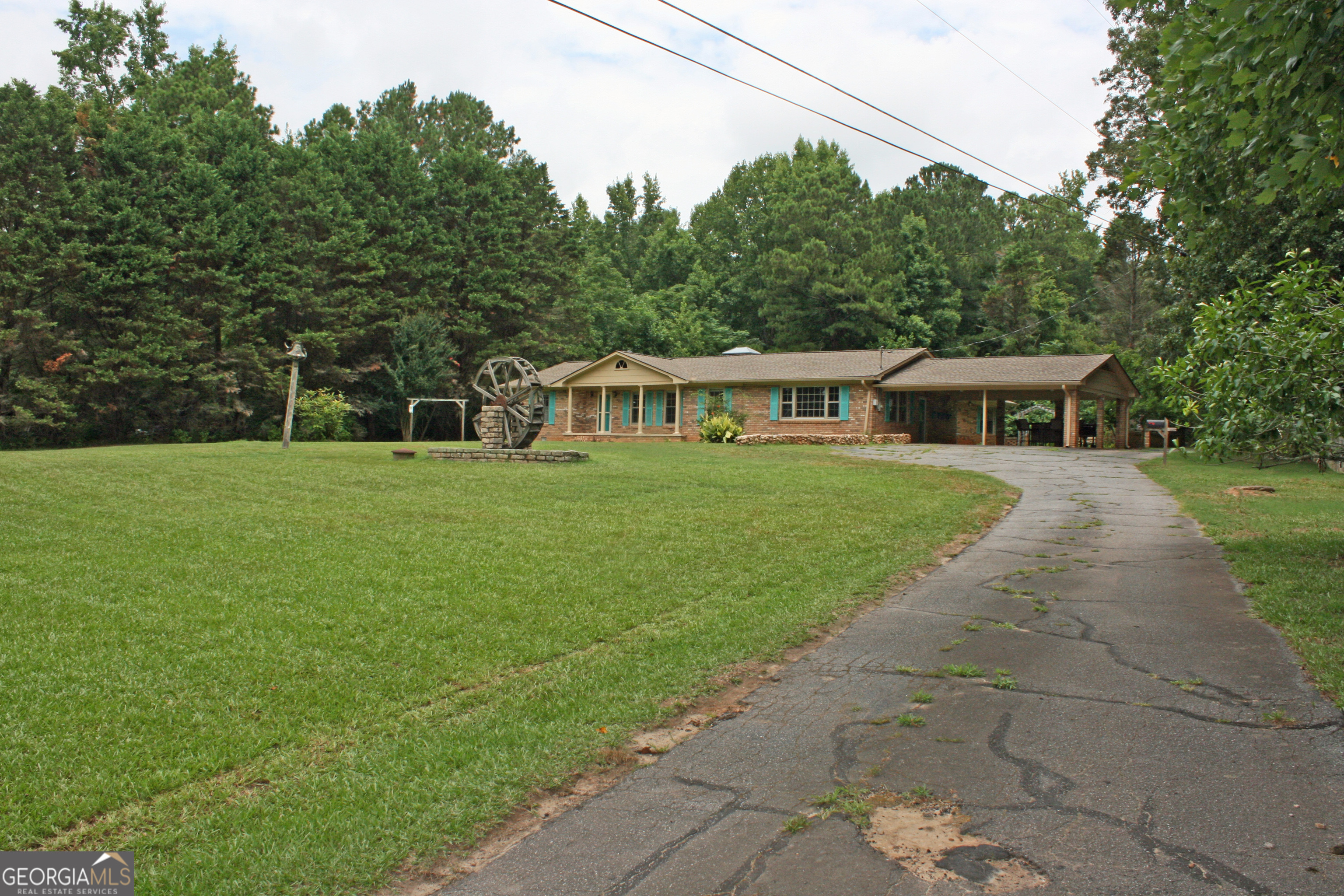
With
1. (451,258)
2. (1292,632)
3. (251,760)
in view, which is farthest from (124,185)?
(1292,632)

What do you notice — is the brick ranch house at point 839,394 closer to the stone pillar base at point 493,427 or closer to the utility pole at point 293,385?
the stone pillar base at point 493,427

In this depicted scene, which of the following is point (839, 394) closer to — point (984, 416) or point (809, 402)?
point (809, 402)

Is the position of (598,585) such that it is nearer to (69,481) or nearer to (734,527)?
(734,527)

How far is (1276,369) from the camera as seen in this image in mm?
7195

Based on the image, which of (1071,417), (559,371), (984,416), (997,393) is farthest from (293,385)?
(997,393)

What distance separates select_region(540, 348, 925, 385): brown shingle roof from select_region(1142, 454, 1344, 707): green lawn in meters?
13.4

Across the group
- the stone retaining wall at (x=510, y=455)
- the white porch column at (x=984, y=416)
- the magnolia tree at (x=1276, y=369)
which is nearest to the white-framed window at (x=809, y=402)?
the white porch column at (x=984, y=416)

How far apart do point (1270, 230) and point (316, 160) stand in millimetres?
35488

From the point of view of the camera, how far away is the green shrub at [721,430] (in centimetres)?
2991

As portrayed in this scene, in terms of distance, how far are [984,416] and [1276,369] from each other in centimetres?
2242

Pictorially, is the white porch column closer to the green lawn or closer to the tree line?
the tree line

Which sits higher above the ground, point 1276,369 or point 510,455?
point 1276,369

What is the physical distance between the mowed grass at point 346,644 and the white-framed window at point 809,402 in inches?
734

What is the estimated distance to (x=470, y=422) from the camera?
39250mm
